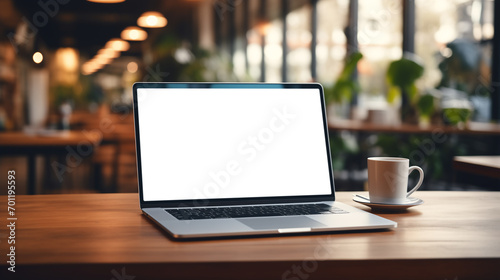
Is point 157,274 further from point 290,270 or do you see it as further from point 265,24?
point 265,24

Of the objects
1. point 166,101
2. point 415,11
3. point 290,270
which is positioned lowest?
point 290,270

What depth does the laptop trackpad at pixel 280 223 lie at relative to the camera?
0.89 metres

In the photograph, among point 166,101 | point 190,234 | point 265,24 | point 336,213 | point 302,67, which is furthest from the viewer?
point 265,24

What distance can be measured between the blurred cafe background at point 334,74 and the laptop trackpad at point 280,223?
3.53 ft

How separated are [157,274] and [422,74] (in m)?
4.06

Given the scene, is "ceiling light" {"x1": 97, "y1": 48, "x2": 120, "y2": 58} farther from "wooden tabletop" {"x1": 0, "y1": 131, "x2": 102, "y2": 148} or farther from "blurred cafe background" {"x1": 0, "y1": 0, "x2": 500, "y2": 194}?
"wooden tabletop" {"x1": 0, "y1": 131, "x2": 102, "y2": 148}

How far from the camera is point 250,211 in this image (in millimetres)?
1020

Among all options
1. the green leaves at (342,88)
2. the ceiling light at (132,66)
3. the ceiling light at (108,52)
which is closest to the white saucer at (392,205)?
the green leaves at (342,88)

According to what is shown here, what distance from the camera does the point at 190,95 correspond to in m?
1.15

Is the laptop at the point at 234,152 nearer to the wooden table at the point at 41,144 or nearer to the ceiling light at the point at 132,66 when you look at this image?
the wooden table at the point at 41,144

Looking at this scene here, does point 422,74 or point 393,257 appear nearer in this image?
point 393,257

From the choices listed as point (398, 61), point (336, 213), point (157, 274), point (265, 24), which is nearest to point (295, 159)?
point (336, 213)

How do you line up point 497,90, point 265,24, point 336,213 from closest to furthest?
1. point 336,213
2. point 497,90
3. point 265,24

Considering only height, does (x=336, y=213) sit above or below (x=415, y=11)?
below
